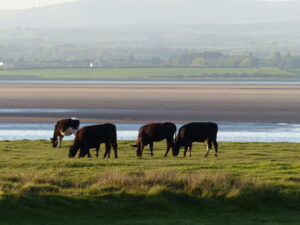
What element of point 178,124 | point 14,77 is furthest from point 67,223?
point 14,77

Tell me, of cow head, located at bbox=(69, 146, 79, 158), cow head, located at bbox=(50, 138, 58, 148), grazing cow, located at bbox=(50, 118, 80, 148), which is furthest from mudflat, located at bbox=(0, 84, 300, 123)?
cow head, located at bbox=(69, 146, 79, 158)

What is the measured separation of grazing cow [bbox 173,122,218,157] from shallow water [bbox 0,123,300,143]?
11.8 meters

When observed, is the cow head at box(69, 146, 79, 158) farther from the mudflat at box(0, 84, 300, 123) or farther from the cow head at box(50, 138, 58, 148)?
the mudflat at box(0, 84, 300, 123)

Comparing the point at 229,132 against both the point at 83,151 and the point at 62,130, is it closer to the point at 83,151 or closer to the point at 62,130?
the point at 62,130

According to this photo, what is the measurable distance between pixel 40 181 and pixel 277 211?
558cm

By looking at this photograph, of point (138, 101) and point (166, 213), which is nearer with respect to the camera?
point (166, 213)

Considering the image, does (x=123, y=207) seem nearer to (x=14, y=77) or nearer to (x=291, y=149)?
(x=291, y=149)

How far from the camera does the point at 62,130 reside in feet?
111

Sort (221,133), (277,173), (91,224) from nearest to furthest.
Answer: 1. (91,224)
2. (277,173)
3. (221,133)

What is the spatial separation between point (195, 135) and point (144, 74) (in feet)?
504

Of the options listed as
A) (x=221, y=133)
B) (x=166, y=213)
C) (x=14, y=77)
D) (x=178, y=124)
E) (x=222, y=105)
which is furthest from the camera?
Result: (x=14, y=77)

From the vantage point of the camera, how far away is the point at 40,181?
20984 mm

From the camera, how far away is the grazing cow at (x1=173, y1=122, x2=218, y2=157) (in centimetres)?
2998

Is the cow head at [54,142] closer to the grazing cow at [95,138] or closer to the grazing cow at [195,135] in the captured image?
the grazing cow at [95,138]
